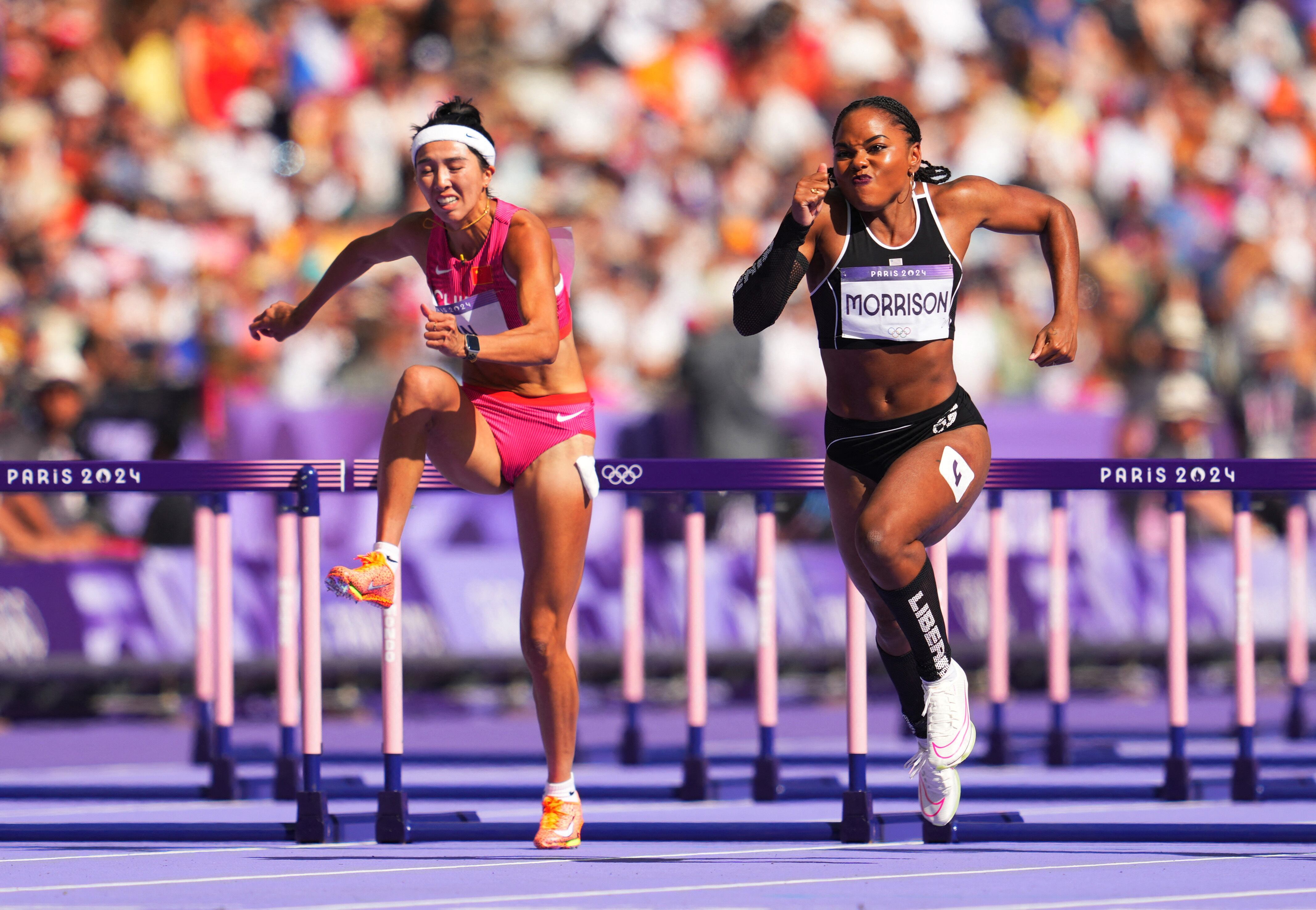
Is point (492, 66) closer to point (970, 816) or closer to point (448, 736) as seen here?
point (448, 736)

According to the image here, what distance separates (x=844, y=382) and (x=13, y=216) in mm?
11076

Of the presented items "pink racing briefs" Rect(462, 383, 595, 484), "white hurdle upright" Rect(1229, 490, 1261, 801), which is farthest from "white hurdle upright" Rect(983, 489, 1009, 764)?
"pink racing briefs" Rect(462, 383, 595, 484)

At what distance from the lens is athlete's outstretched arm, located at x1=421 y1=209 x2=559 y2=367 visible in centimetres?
641

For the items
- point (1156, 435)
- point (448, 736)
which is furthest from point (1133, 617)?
point (448, 736)

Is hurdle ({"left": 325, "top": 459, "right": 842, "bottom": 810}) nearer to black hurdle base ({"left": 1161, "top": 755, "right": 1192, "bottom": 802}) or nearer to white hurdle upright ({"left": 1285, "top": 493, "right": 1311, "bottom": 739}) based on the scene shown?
black hurdle base ({"left": 1161, "top": 755, "right": 1192, "bottom": 802})

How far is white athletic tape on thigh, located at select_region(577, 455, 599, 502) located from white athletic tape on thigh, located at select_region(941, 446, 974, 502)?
4.16 ft

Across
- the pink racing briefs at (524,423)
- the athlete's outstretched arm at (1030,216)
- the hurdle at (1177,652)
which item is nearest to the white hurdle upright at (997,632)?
the hurdle at (1177,652)

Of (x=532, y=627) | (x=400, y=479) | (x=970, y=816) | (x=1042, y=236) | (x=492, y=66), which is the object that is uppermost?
(x=492, y=66)

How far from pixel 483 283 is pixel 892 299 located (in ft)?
4.71

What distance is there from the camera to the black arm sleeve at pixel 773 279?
21.9 feet

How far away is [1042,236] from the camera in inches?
280

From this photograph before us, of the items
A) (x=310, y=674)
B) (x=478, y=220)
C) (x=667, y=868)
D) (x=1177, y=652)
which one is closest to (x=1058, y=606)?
(x=1177, y=652)

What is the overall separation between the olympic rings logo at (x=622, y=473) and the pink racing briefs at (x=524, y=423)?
0.58 meters

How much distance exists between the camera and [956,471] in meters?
6.93
